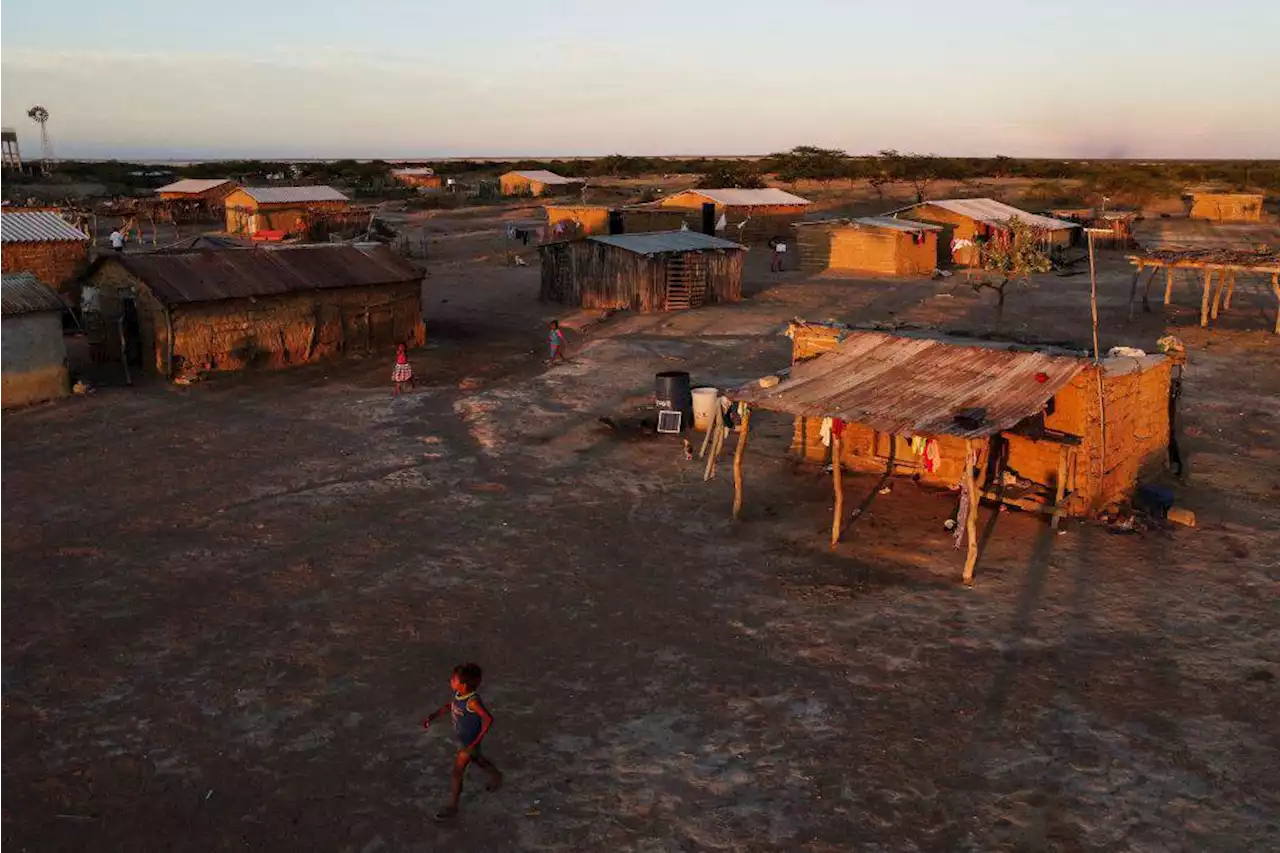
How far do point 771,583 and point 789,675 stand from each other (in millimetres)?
2466

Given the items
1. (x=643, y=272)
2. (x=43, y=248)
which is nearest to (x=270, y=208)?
(x=43, y=248)

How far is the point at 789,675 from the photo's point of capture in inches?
415

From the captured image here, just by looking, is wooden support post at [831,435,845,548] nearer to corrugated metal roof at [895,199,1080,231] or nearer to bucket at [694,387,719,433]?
bucket at [694,387,719,433]

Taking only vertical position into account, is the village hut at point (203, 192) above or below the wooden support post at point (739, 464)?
above

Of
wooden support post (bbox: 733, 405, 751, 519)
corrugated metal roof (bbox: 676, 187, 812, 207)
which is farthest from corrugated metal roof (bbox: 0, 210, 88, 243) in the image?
corrugated metal roof (bbox: 676, 187, 812, 207)

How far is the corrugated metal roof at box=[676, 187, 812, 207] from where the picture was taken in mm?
52531

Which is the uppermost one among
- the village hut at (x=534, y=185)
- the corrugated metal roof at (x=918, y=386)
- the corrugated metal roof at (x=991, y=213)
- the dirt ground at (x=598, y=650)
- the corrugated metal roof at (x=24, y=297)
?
the village hut at (x=534, y=185)

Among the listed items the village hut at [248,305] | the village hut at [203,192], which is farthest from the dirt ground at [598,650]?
the village hut at [203,192]

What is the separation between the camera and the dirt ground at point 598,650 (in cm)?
829

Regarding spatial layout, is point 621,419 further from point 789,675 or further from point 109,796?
point 109,796

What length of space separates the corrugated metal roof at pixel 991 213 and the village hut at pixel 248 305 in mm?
30021

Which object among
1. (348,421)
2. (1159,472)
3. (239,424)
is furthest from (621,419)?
(1159,472)

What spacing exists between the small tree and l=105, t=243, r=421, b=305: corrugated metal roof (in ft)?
82.5

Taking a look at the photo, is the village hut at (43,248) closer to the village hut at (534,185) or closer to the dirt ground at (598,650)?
the dirt ground at (598,650)
